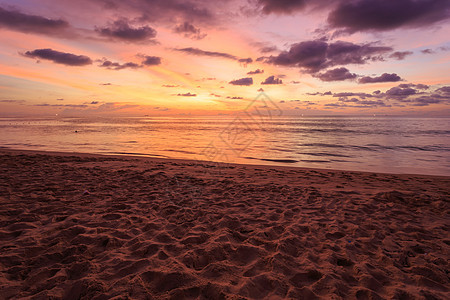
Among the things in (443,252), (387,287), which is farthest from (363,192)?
(387,287)

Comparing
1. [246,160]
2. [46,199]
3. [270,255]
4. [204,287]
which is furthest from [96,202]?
[246,160]

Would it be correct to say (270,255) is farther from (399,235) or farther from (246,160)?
(246,160)

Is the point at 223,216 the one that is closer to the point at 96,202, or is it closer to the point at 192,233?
the point at 192,233

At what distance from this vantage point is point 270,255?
3.38 m

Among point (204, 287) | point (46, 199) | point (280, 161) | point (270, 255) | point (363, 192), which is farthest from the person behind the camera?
point (280, 161)

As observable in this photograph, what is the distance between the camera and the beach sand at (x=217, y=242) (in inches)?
105

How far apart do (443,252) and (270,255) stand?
287 cm

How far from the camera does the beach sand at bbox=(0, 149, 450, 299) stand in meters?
2.68

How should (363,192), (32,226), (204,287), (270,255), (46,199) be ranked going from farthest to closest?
(363,192)
(46,199)
(32,226)
(270,255)
(204,287)

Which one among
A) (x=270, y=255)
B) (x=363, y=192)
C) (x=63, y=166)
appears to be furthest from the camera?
(x=63, y=166)

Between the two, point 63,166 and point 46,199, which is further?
point 63,166

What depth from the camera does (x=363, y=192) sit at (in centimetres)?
683

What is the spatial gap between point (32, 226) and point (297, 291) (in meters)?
4.62

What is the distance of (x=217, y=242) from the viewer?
3688 millimetres
